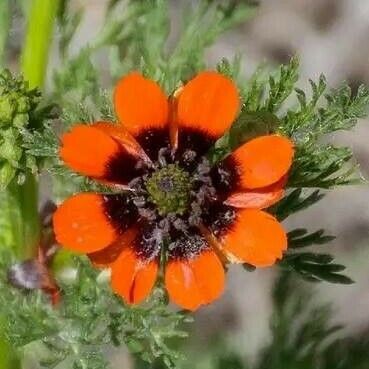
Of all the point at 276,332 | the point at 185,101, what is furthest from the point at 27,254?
the point at 276,332

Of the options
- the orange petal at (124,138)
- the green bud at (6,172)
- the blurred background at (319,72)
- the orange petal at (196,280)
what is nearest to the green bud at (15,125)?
the green bud at (6,172)

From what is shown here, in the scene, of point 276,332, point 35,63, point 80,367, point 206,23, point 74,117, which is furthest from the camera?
point 276,332

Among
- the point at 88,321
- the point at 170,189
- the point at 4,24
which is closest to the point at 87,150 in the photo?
the point at 170,189

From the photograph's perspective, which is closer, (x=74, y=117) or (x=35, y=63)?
(x=74, y=117)

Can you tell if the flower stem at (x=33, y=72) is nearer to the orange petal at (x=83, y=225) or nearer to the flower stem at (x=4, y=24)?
the flower stem at (x=4, y=24)

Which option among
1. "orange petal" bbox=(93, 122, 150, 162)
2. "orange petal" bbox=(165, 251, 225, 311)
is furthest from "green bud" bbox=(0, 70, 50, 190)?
"orange petal" bbox=(165, 251, 225, 311)

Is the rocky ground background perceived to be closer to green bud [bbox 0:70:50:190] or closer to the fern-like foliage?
the fern-like foliage

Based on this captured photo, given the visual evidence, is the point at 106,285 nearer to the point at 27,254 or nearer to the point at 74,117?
the point at 27,254
